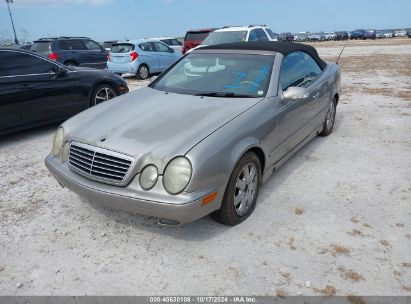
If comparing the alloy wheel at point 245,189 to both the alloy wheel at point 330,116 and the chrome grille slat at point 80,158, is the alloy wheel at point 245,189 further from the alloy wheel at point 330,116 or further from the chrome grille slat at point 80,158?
the alloy wheel at point 330,116

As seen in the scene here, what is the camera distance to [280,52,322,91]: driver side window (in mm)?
3990

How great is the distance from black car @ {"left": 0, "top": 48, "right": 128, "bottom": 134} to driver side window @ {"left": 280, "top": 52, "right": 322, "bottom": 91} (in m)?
4.00

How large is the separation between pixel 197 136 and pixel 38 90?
4156mm

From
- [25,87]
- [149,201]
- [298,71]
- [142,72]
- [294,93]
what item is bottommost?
[142,72]

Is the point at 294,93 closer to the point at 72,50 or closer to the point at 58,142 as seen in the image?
the point at 58,142

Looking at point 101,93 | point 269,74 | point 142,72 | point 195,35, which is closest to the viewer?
point 269,74

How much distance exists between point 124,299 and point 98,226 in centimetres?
103

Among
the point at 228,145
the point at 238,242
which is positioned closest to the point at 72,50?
the point at 228,145

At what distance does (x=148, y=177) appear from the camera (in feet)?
8.96

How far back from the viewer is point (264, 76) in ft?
12.4

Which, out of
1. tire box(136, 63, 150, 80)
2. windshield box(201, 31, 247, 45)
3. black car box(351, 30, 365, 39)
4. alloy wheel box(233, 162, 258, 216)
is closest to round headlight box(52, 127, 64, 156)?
alloy wheel box(233, 162, 258, 216)

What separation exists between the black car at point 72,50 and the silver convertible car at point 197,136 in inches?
420

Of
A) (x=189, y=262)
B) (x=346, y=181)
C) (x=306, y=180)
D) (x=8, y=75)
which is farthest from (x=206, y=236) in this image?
(x=8, y=75)

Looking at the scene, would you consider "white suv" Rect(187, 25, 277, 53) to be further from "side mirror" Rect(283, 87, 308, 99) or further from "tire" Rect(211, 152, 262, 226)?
"tire" Rect(211, 152, 262, 226)
